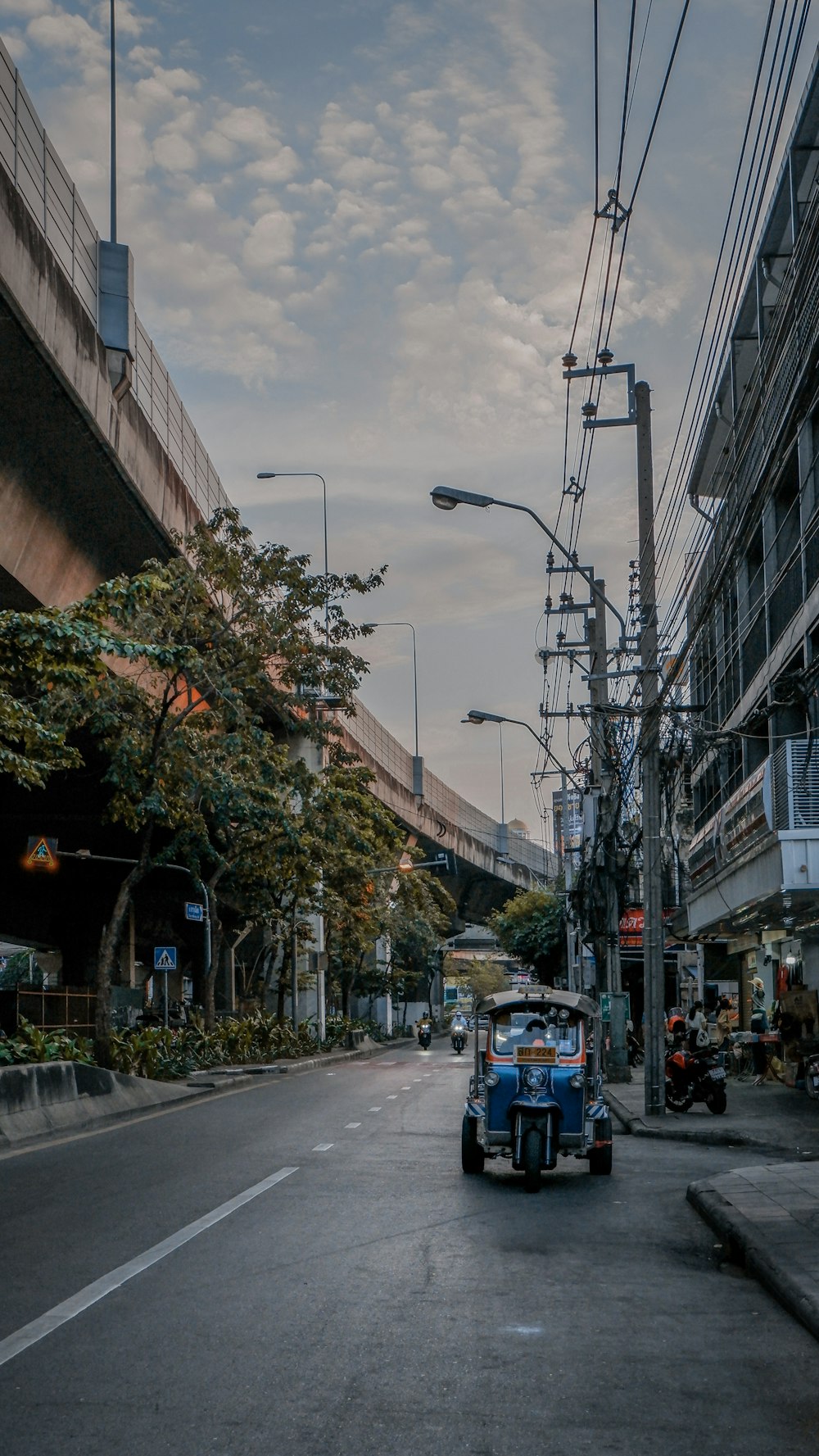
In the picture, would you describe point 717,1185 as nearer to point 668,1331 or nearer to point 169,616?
point 668,1331

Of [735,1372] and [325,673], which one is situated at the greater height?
[325,673]

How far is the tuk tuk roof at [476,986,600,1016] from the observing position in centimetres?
1384

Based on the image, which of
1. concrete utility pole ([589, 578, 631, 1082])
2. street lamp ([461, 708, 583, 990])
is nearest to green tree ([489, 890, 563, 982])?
street lamp ([461, 708, 583, 990])

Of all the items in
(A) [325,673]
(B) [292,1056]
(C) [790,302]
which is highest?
(C) [790,302]

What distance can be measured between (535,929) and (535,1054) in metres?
59.7

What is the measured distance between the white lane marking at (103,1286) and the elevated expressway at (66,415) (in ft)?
33.5

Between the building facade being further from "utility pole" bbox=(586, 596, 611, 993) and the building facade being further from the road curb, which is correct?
the road curb

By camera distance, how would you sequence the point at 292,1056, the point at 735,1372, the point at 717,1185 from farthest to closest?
the point at 292,1056 → the point at 717,1185 → the point at 735,1372

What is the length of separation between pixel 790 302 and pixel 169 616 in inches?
443

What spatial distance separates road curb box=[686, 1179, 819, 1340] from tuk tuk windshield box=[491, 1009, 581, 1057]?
1910 mm

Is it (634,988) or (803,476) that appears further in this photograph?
(634,988)

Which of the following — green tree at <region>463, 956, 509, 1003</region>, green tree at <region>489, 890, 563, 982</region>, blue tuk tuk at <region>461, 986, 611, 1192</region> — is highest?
green tree at <region>489, 890, 563, 982</region>

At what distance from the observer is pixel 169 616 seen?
79.0 ft

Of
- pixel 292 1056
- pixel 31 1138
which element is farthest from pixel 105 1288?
pixel 292 1056
